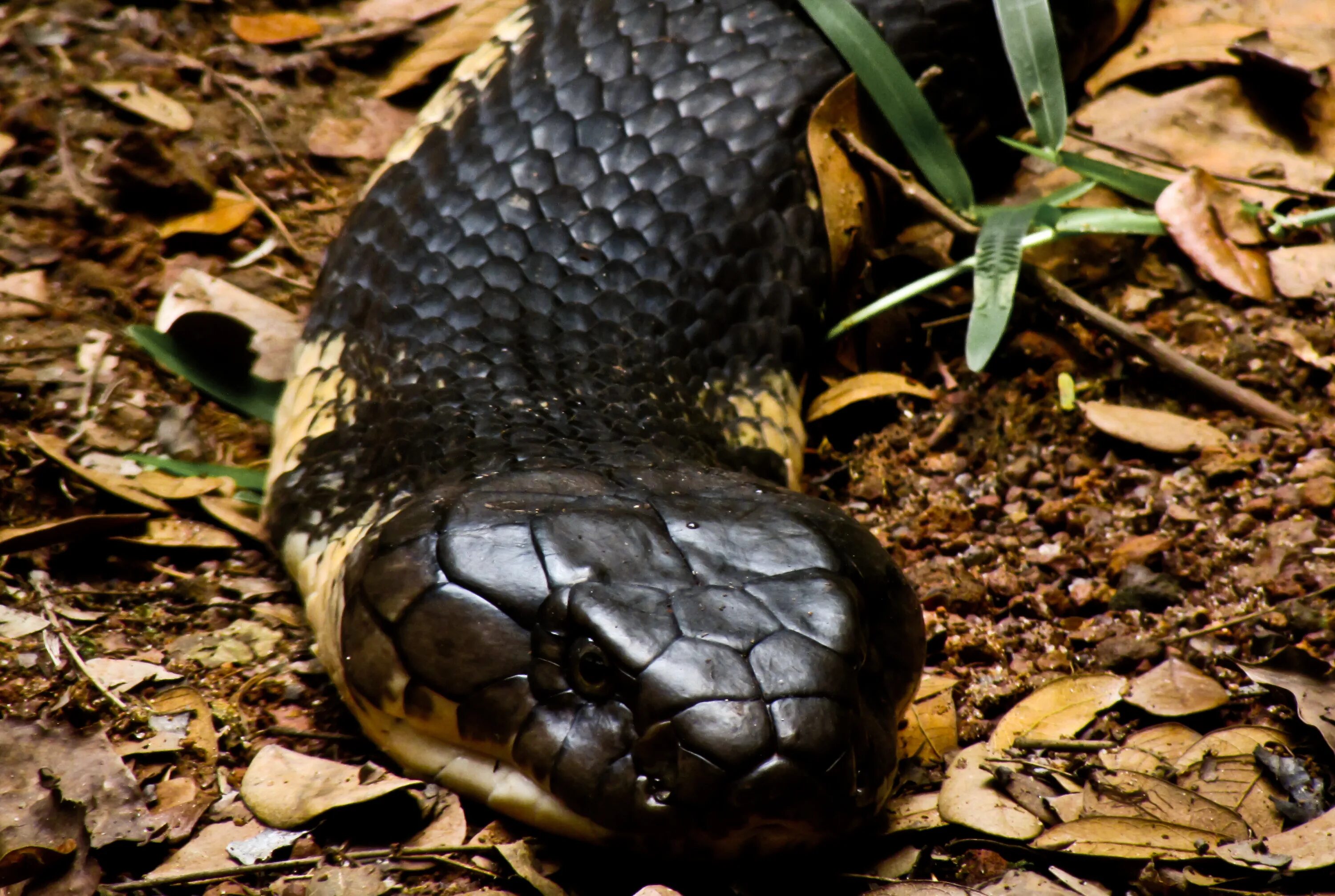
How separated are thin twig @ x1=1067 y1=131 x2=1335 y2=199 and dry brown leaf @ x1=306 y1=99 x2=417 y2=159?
200 cm

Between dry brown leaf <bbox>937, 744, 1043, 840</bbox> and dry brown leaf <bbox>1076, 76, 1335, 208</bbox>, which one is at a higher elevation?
dry brown leaf <bbox>1076, 76, 1335, 208</bbox>

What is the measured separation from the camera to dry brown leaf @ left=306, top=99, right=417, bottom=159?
411cm

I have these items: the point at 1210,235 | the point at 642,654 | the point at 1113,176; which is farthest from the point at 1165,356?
the point at 642,654

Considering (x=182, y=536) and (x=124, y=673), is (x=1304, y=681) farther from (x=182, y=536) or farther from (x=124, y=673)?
(x=182, y=536)

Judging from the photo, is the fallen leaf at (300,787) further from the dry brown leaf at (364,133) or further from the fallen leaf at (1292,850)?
the dry brown leaf at (364,133)

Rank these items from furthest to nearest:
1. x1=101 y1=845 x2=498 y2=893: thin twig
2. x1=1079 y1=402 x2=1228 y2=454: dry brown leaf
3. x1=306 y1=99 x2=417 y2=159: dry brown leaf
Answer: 1. x1=306 y1=99 x2=417 y2=159: dry brown leaf
2. x1=1079 y1=402 x2=1228 y2=454: dry brown leaf
3. x1=101 y1=845 x2=498 y2=893: thin twig

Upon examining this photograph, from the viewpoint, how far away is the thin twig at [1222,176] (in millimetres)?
3428

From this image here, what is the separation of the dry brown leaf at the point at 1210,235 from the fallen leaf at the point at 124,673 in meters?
2.51

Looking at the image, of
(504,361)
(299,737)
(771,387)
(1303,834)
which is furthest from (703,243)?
(1303,834)

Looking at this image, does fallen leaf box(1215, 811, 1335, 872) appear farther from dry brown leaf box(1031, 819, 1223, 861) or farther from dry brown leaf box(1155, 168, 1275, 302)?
dry brown leaf box(1155, 168, 1275, 302)

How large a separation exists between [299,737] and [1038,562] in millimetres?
1544

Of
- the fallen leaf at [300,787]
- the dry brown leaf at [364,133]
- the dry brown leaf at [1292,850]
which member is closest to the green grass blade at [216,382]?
the dry brown leaf at [364,133]

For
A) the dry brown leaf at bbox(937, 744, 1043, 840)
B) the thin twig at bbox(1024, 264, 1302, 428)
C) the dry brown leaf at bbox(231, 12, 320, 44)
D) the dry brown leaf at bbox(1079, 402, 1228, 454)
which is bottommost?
the dry brown leaf at bbox(937, 744, 1043, 840)

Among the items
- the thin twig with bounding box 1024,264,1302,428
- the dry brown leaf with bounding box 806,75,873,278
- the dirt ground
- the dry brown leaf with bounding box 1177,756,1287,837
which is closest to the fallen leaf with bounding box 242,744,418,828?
the dirt ground
